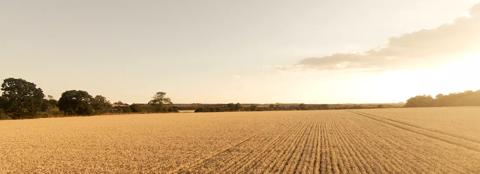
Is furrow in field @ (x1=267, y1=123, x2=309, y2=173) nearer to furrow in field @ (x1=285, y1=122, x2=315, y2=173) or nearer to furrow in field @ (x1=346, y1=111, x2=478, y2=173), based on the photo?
furrow in field @ (x1=285, y1=122, x2=315, y2=173)

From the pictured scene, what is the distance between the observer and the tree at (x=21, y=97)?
239 feet

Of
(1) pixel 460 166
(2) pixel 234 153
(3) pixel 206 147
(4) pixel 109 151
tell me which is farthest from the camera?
(3) pixel 206 147

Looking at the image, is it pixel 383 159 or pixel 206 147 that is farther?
pixel 206 147

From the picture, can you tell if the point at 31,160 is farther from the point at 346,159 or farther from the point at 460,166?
the point at 460,166

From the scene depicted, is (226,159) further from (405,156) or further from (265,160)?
(405,156)

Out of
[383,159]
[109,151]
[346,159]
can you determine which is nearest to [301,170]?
[346,159]

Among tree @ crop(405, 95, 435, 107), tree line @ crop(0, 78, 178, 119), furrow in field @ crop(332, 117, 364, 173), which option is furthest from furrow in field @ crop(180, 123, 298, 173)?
tree @ crop(405, 95, 435, 107)

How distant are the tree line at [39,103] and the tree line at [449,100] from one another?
9049 centimetres

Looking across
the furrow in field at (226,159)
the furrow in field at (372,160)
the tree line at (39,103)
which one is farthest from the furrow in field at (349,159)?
the tree line at (39,103)

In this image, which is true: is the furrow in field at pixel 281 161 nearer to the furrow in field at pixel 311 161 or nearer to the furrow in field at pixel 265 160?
the furrow in field at pixel 265 160

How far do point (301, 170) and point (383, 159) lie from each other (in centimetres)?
468

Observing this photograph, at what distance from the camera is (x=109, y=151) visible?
67.1ft

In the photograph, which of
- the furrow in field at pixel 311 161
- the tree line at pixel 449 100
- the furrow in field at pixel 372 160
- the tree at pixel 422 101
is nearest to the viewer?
the furrow in field at pixel 311 161

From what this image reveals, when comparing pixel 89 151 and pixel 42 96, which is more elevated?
pixel 42 96
